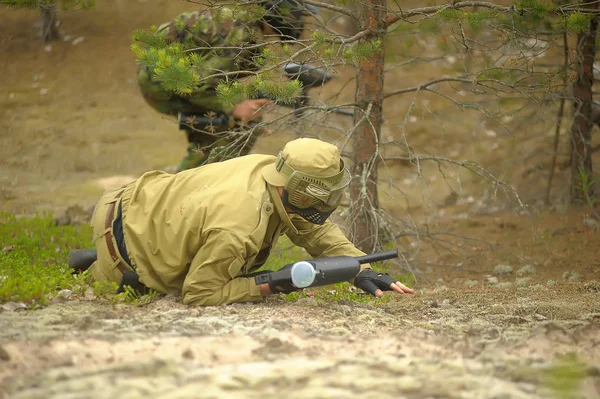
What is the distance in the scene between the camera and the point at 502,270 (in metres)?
6.80

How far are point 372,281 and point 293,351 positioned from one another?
4.67 feet

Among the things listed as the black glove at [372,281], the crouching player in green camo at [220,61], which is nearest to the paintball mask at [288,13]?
the crouching player in green camo at [220,61]

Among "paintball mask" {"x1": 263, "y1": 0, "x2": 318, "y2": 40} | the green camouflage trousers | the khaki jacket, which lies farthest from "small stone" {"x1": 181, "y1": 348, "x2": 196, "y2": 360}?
the green camouflage trousers

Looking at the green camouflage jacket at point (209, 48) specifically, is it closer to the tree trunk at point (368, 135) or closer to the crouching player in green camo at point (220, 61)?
the crouching player in green camo at point (220, 61)

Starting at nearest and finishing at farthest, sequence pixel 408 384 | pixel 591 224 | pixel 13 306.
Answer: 1. pixel 408 384
2. pixel 13 306
3. pixel 591 224

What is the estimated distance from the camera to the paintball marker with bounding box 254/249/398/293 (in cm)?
418

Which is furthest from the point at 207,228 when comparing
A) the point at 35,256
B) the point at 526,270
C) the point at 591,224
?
the point at 591,224

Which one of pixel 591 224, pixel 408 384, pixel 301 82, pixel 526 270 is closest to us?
pixel 408 384

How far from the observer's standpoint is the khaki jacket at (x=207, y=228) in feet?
13.6

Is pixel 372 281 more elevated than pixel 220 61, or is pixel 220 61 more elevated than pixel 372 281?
pixel 220 61

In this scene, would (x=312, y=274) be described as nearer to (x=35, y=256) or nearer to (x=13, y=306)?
(x=13, y=306)

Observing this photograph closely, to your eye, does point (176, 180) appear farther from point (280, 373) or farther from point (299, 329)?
point (280, 373)

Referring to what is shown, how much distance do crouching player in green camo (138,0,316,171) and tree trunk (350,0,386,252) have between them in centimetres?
65

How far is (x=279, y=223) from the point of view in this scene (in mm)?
4438
